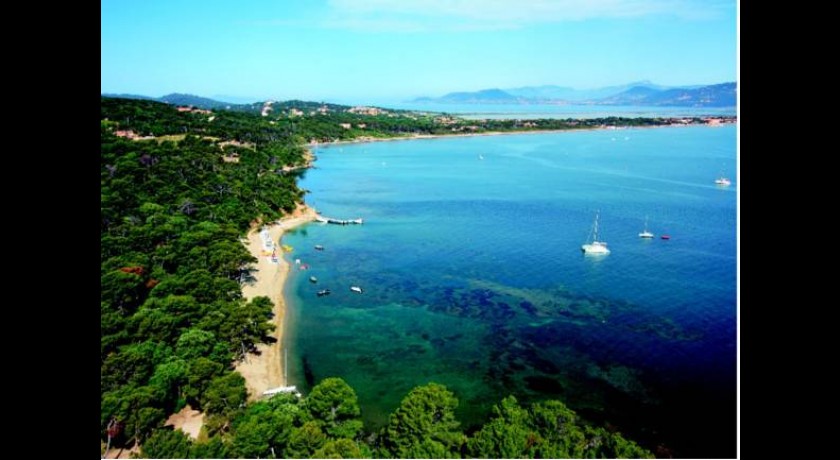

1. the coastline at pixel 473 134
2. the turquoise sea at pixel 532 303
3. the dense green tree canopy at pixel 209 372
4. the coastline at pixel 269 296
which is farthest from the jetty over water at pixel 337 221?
the coastline at pixel 473 134

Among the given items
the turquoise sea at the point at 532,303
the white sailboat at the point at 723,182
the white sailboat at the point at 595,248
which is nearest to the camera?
the turquoise sea at the point at 532,303

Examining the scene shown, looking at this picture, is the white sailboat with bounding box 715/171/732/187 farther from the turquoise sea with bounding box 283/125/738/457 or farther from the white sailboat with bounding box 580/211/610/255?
the white sailboat with bounding box 580/211/610/255

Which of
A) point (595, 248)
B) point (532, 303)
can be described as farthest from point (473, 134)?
point (532, 303)

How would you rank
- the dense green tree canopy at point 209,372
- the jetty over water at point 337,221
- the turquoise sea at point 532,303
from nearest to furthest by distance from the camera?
the dense green tree canopy at point 209,372, the turquoise sea at point 532,303, the jetty over water at point 337,221

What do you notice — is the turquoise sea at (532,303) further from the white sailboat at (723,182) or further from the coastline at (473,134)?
the coastline at (473,134)

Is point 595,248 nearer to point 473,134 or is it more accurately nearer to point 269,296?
point 269,296
